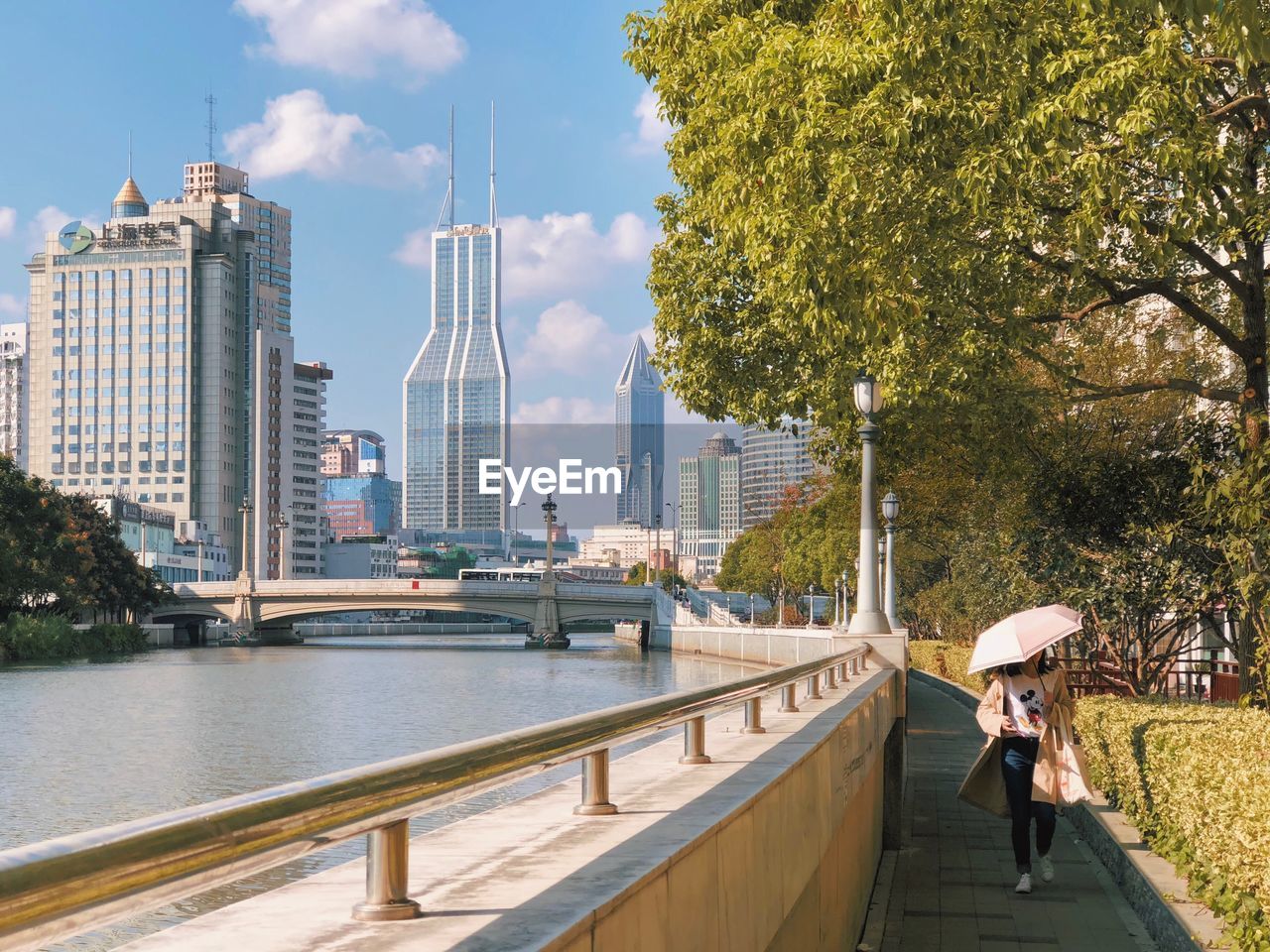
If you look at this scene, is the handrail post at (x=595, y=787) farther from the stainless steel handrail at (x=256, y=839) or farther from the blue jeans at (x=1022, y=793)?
the blue jeans at (x=1022, y=793)

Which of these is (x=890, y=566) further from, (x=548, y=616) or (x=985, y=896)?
(x=548, y=616)

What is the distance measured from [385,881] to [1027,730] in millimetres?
9049

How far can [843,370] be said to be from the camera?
18984 mm

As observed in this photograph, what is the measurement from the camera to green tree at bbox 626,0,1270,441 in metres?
12.3

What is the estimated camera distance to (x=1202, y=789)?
961 centimetres

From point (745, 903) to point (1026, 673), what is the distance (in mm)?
6841

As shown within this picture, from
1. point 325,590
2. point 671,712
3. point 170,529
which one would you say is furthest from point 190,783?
point 170,529

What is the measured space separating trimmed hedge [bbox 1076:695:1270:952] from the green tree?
3.24 metres

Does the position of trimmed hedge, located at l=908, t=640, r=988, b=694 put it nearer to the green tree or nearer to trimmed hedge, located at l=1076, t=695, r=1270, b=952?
the green tree

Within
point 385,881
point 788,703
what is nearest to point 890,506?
point 788,703

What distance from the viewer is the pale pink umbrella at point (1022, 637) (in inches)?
440

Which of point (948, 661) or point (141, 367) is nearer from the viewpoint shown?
point (948, 661)

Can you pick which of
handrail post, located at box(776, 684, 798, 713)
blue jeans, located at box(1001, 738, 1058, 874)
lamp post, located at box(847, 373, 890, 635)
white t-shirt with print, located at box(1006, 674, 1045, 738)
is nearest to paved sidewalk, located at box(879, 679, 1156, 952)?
blue jeans, located at box(1001, 738, 1058, 874)

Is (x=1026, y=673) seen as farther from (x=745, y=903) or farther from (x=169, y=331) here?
(x=169, y=331)
